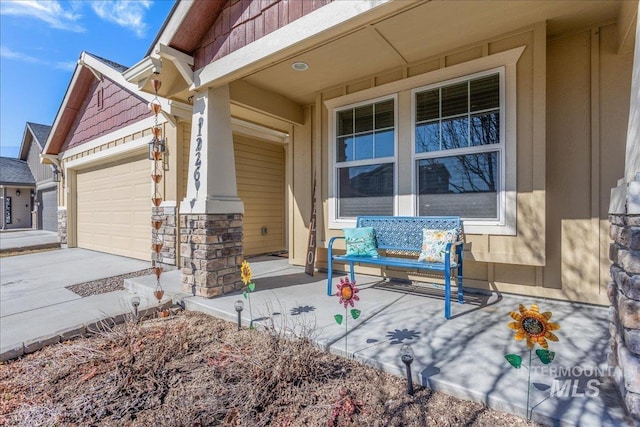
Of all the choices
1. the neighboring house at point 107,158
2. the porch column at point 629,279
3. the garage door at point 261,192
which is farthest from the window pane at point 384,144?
the neighboring house at point 107,158

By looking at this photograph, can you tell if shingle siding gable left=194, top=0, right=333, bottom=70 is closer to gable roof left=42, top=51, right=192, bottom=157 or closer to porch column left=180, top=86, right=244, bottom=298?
porch column left=180, top=86, right=244, bottom=298

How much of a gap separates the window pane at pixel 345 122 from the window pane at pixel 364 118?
113 millimetres

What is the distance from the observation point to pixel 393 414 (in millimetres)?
1593

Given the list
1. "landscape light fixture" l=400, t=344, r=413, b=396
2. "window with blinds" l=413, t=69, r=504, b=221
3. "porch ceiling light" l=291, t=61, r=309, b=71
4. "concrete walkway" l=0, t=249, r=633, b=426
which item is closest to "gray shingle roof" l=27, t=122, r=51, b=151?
"concrete walkway" l=0, t=249, r=633, b=426

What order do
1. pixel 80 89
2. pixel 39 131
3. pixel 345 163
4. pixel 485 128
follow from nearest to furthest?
pixel 485 128
pixel 345 163
pixel 80 89
pixel 39 131

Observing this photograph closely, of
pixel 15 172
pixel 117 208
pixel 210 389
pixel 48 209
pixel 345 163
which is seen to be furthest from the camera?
pixel 15 172

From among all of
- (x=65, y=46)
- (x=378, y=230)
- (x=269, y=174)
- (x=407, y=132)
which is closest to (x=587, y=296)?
(x=378, y=230)

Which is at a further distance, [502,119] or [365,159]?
[365,159]

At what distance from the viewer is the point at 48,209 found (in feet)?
44.7

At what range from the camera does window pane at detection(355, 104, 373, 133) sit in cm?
428

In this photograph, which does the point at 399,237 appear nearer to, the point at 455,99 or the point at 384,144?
the point at 384,144

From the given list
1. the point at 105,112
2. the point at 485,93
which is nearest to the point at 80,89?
the point at 105,112

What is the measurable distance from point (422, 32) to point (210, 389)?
11.9ft

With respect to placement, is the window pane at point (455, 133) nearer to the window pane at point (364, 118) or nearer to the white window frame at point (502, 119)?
the white window frame at point (502, 119)
